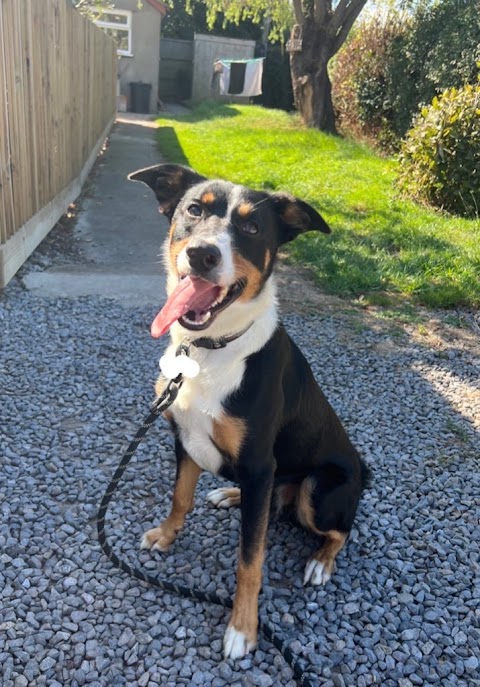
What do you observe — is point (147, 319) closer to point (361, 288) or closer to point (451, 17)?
point (361, 288)

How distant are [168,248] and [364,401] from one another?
2.11m

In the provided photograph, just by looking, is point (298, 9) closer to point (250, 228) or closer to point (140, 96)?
point (140, 96)

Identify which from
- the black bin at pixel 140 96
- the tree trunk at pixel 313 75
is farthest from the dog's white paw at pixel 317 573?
the black bin at pixel 140 96

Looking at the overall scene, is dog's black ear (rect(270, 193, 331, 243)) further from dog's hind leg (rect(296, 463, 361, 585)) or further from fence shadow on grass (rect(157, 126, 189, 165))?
fence shadow on grass (rect(157, 126, 189, 165))

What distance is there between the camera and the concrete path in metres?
5.56

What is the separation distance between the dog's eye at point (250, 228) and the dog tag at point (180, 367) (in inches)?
22.5

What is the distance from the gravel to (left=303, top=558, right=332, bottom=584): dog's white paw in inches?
1.6

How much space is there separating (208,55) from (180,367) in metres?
27.3

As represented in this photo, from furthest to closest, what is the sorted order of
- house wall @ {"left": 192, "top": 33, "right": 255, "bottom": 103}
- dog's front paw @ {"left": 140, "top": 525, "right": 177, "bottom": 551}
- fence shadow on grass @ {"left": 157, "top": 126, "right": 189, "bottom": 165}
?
house wall @ {"left": 192, "top": 33, "right": 255, "bottom": 103} < fence shadow on grass @ {"left": 157, "top": 126, "right": 189, "bottom": 165} < dog's front paw @ {"left": 140, "top": 525, "right": 177, "bottom": 551}

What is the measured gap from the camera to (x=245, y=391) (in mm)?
2273

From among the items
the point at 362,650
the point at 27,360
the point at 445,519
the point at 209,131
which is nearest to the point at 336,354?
the point at 445,519

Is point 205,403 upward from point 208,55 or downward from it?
downward

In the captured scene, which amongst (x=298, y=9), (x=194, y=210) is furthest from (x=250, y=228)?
(x=298, y=9)

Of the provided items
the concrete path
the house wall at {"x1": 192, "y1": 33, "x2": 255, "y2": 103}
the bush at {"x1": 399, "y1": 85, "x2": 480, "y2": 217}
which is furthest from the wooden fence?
the house wall at {"x1": 192, "y1": 33, "x2": 255, "y2": 103}
